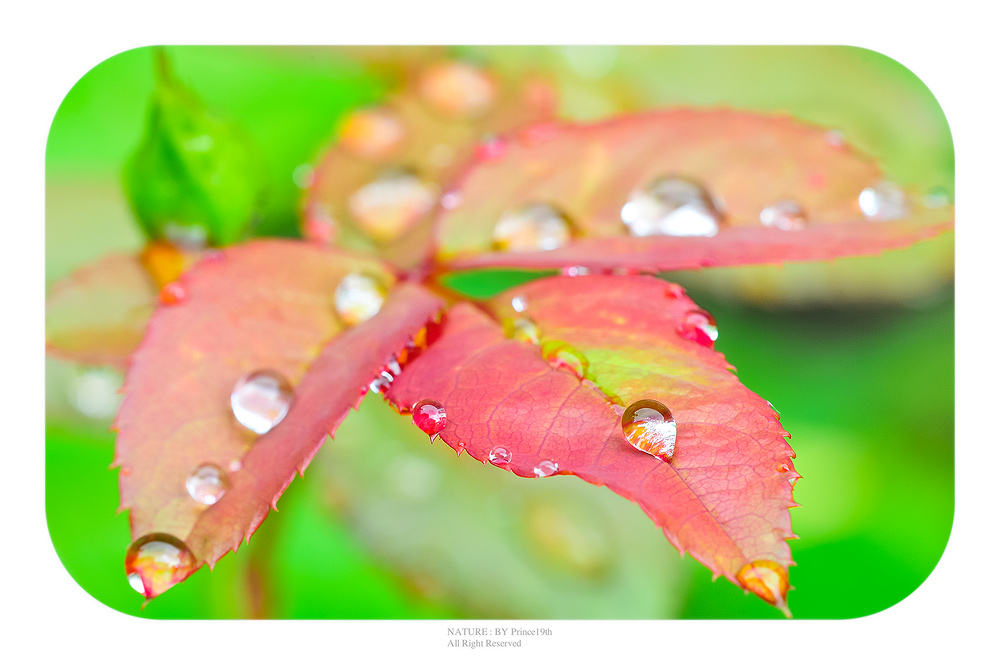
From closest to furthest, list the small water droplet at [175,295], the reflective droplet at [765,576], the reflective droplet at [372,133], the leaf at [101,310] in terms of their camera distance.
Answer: the reflective droplet at [765,576]
the small water droplet at [175,295]
the leaf at [101,310]
the reflective droplet at [372,133]

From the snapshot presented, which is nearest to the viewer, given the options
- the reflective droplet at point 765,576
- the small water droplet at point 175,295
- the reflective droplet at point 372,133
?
the reflective droplet at point 765,576

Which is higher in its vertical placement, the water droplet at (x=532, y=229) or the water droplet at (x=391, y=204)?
the water droplet at (x=532, y=229)

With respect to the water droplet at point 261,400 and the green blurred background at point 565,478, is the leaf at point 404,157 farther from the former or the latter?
the water droplet at point 261,400

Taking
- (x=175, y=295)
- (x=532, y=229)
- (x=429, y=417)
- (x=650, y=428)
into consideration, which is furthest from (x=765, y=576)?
(x=175, y=295)

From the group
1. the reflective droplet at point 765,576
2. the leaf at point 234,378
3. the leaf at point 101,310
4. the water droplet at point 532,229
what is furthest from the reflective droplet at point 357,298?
the reflective droplet at point 765,576

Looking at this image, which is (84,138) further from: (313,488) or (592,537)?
(592,537)
